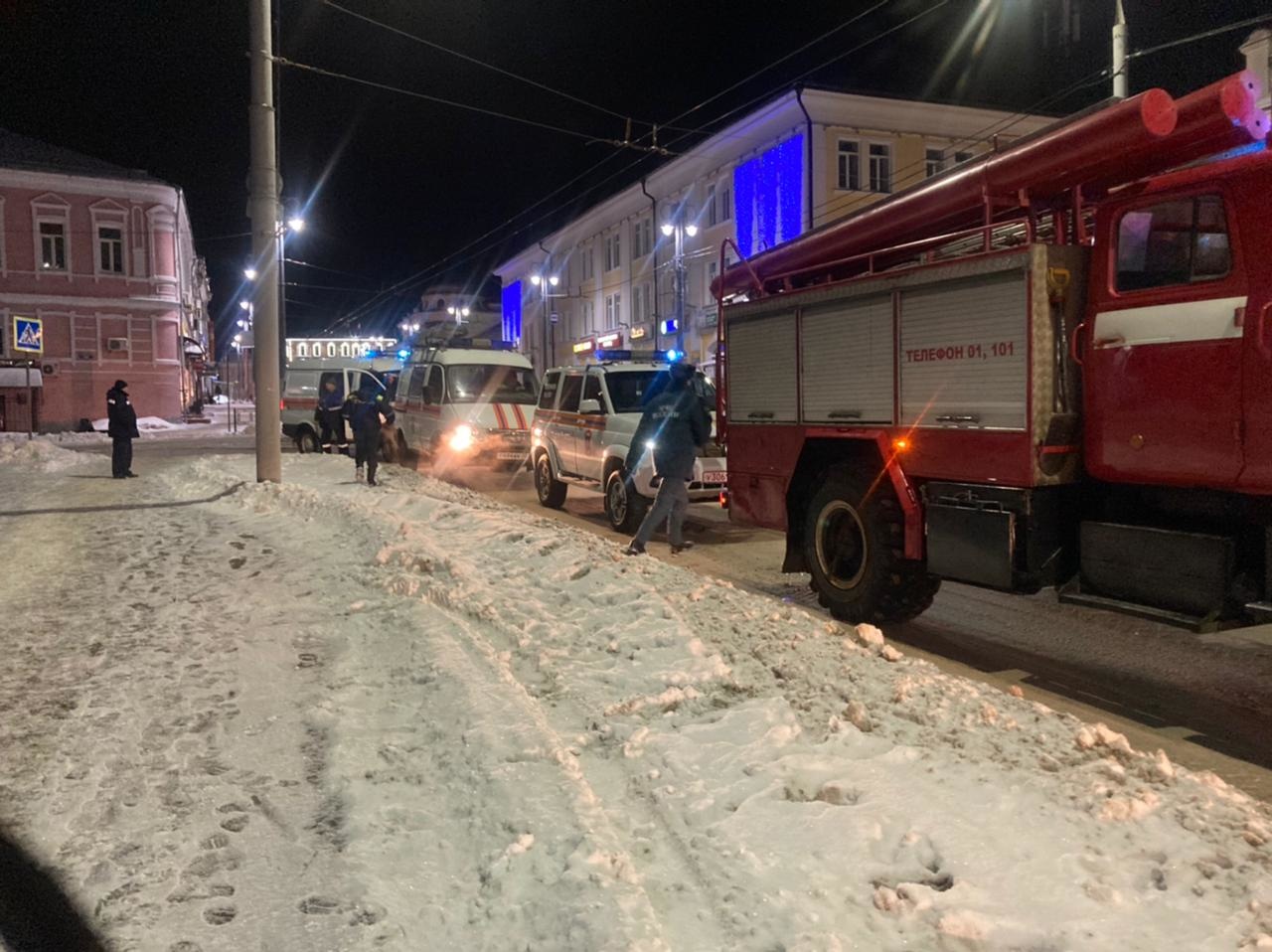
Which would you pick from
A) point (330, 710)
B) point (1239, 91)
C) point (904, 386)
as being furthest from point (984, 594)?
point (330, 710)

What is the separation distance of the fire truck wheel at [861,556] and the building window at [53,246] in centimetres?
4222

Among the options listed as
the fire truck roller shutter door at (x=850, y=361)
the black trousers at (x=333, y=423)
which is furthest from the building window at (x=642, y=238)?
the fire truck roller shutter door at (x=850, y=361)

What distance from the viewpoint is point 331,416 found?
2230 centimetres

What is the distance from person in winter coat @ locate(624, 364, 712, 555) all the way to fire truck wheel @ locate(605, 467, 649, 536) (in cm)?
178

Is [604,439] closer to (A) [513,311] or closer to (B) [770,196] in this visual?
(B) [770,196]

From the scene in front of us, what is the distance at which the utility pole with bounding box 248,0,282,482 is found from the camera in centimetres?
1251

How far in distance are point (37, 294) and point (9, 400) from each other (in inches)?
261

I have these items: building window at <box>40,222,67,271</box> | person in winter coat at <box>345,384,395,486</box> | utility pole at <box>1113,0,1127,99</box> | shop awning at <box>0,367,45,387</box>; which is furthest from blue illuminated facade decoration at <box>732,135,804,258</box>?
building window at <box>40,222,67,271</box>

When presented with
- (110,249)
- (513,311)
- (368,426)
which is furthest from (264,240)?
(513,311)

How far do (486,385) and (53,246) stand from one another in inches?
1256

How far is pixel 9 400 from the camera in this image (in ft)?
115

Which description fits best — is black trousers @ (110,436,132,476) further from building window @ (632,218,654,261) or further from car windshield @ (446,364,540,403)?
building window @ (632,218,654,261)

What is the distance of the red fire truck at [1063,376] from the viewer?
4812 millimetres

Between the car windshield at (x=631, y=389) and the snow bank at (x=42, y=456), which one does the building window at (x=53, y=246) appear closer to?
the snow bank at (x=42, y=456)
